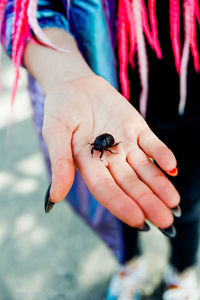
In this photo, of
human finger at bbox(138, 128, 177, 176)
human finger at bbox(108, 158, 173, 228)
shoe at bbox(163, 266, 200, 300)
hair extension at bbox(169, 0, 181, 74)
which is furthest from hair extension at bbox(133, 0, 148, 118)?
shoe at bbox(163, 266, 200, 300)

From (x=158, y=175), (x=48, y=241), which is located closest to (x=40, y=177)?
(x=48, y=241)

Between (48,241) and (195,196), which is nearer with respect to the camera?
(195,196)

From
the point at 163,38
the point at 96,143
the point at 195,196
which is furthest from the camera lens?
the point at 195,196

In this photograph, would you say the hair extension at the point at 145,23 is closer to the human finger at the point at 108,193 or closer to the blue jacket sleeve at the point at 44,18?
the blue jacket sleeve at the point at 44,18

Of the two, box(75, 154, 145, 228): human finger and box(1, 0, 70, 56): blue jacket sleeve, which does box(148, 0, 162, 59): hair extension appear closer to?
box(1, 0, 70, 56): blue jacket sleeve

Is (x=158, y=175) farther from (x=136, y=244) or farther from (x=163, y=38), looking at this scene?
(x=136, y=244)

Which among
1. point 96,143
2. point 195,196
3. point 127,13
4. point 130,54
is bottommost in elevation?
point 195,196

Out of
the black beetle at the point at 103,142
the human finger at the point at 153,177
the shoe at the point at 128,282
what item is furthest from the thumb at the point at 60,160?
the shoe at the point at 128,282
